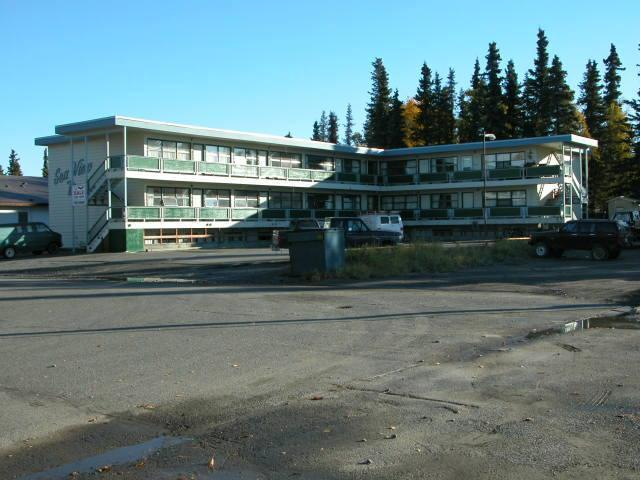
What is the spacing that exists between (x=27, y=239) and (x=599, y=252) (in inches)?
1163

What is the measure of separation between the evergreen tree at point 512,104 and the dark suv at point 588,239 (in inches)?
1719

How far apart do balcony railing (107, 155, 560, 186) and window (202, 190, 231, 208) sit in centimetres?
200

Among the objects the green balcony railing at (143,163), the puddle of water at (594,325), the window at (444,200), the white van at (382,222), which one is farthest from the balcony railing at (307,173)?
the puddle of water at (594,325)

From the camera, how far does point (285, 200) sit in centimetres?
5078

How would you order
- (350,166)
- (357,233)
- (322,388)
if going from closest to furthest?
1. (322,388)
2. (357,233)
3. (350,166)

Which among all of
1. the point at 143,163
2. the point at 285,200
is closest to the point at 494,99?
the point at 285,200

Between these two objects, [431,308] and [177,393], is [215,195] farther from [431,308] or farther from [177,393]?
[177,393]

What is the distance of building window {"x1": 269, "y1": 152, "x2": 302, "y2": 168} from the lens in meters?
49.7

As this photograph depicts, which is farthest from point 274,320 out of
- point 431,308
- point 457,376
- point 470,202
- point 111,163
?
point 470,202

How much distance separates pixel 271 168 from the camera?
47594 millimetres

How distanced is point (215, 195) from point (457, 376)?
39528mm

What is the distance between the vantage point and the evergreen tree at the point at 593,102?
74688 millimetres

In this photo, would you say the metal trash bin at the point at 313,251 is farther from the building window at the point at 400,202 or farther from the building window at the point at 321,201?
the building window at the point at 400,202

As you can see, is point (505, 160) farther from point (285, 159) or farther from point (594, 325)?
point (594, 325)
